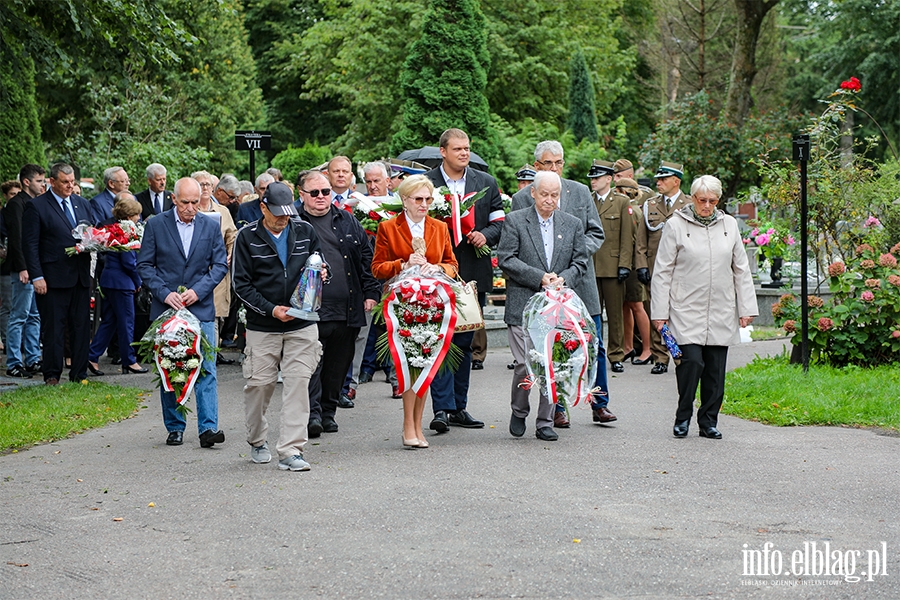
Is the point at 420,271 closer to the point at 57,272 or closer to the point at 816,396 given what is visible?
the point at 816,396

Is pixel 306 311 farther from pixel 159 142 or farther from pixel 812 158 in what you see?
pixel 159 142

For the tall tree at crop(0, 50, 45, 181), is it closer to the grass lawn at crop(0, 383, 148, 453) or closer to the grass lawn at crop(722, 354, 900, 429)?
the grass lawn at crop(0, 383, 148, 453)

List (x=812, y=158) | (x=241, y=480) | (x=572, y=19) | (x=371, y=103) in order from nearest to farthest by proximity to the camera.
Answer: (x=241, y=480) → (x=812, y=158) → (x=371, y=103) → (x=572, y=19)

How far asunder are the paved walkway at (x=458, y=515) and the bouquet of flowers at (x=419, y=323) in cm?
61

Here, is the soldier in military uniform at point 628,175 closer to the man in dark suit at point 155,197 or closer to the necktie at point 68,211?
the man in dark suit at point 155,197

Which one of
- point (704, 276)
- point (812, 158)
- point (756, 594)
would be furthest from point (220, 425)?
point (812, 158)

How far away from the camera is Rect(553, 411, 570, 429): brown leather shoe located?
992 cm

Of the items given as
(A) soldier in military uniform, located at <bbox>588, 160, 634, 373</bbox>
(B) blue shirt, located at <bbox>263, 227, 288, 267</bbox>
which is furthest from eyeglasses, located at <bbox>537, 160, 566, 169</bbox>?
(A) soldier in military uniform, located at <bbox>588, 160, 634, 373</bbox>

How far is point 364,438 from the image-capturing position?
956cm

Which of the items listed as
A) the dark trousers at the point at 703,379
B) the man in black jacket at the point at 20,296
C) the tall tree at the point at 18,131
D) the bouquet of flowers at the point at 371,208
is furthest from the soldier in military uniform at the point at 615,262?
the tall tree at the point at 18,131

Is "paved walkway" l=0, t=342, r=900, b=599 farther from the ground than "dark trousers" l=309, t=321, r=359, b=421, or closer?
closer

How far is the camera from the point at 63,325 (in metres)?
13.2

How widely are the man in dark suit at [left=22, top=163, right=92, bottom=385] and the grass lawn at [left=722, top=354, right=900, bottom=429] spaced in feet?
23.1

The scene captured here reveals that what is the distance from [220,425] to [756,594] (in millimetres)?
6250
